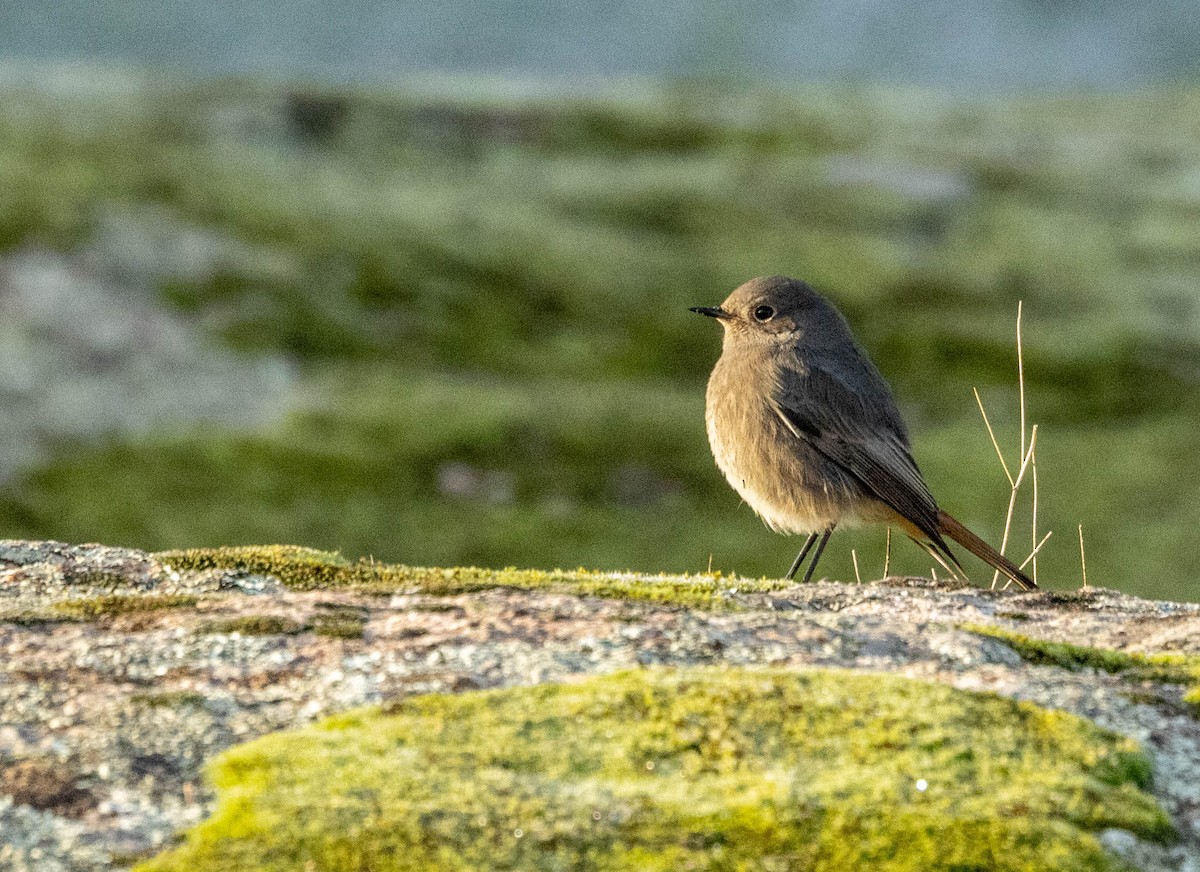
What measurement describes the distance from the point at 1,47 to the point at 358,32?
3550cm

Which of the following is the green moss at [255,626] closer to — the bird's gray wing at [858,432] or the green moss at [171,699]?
the green moss at [171,699]

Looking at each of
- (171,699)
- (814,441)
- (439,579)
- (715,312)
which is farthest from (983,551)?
(171,699)

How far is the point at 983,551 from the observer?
39.1ft

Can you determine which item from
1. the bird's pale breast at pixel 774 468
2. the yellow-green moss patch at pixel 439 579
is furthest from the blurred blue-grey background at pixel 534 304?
the yellow-green moss patch at pixel 439 579

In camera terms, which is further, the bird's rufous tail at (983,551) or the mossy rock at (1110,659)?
the bird's rufous tail at (983,551)

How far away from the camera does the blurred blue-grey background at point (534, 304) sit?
34594mm

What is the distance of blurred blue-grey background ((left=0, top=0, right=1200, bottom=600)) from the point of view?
34.6 metres

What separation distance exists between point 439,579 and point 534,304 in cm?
3941

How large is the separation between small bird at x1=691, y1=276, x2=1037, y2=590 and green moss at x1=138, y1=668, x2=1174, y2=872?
659 centimetres

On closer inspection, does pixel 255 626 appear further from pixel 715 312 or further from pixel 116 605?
pixel 715 312

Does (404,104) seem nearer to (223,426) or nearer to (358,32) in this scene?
(223,426)

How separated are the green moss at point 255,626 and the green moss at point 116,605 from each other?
0.47m

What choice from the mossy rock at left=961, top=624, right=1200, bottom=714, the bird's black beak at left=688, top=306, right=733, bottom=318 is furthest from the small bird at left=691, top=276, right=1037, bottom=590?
the mossy rock at left=961, top=624, right=1200, bottom=714

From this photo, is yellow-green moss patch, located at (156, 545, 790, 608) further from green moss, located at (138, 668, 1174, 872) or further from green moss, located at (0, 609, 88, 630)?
green moss, located at (138, 668, 1174, 872)
